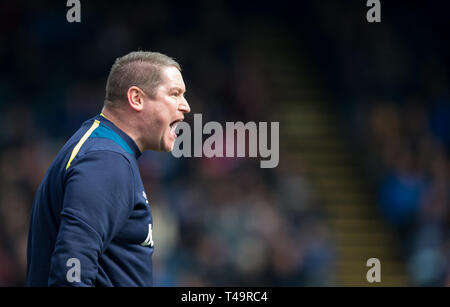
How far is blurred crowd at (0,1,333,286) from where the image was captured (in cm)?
758

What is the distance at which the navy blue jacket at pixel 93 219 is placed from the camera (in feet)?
7.94

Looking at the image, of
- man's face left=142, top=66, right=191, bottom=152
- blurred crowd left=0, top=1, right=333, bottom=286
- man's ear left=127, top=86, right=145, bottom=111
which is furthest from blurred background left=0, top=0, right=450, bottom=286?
man's ear left=127, top=86, right=145, bottom=111

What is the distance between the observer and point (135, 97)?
298cm

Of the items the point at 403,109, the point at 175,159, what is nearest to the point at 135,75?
the point at 175,159

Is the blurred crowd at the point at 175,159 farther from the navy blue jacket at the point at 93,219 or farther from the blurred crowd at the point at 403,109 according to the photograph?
the navy blue jacket at the point at 93,219

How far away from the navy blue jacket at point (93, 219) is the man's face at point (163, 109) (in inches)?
5.2

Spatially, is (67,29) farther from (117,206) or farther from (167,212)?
(117,206)

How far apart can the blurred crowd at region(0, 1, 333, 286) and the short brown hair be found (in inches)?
177

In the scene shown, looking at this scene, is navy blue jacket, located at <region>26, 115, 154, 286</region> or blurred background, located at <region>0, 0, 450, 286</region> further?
blurred background, located at <region>0, 0, 450, 286</region>

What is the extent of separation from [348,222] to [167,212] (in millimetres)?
2806

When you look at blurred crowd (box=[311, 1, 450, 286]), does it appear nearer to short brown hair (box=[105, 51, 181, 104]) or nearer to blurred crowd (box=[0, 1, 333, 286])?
blurred crowd (box=[0, 1, 333, 286])

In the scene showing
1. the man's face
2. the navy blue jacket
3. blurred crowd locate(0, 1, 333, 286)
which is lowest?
the navy blue jacket

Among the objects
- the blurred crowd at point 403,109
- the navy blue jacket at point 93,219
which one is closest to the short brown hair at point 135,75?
the navy blue jacket at point 93,219

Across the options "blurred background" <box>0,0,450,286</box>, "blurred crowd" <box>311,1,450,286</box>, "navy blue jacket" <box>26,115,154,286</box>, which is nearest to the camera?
"navy blue jacket" <box>26,115,154,286</box>
